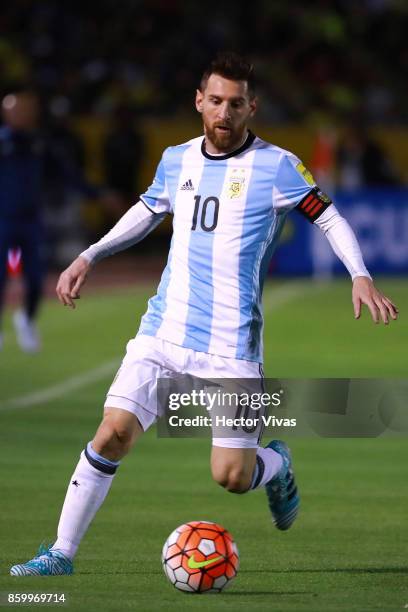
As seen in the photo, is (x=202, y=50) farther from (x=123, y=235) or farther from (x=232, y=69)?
(x=232, y=69)

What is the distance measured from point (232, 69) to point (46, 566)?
2.28m

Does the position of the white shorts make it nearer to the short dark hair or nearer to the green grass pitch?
the green grass pitch

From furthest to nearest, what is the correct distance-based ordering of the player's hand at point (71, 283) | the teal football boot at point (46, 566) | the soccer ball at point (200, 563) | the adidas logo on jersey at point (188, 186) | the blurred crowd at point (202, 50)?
the blurred crowd at point (202, 50)
the adidas logo on jersey at point (188, 186)
the player's hand at point (71, 283)
the teal football boot at point (46, 566)
the soccer ball at point (200, 563)

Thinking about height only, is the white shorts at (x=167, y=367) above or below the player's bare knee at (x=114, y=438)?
above

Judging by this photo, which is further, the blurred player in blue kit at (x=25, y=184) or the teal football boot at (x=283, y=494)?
the blurred player in blue kit at (x=25, y=184)

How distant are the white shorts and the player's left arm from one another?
0.66m

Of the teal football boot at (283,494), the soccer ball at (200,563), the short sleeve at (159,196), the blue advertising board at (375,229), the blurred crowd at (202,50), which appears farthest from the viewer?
the blurred crowd at (202,50)

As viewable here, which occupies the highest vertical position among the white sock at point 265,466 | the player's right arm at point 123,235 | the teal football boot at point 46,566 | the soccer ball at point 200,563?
the player's right arm at point 123,235

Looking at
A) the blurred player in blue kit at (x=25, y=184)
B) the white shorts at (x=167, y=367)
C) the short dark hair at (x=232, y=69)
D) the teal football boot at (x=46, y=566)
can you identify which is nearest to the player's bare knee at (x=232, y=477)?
the white shorts at (x=167, y=367)

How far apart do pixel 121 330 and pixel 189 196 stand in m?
11.5

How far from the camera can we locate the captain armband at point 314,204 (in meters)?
6.48

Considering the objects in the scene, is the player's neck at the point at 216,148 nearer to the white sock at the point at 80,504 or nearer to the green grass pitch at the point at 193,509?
the white sock at the point at 80,504

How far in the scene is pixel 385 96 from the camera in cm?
2853

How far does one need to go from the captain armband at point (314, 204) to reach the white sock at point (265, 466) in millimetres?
1152
